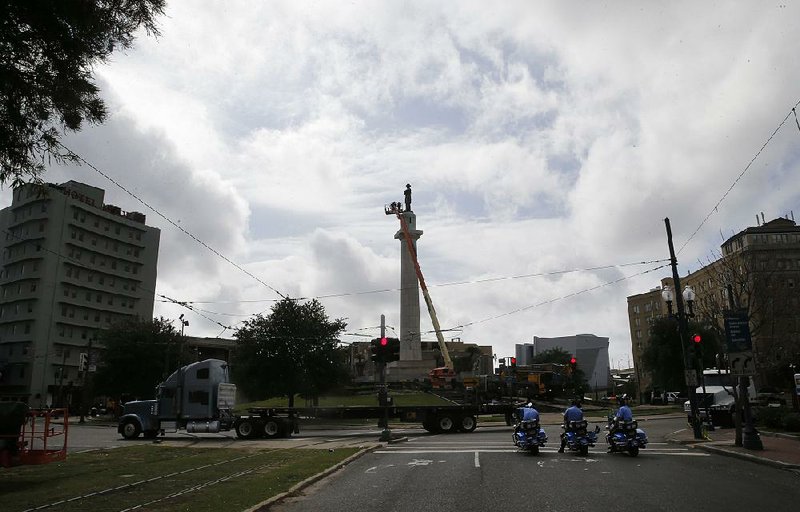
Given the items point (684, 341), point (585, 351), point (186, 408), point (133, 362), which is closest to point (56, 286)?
point (133, 362)

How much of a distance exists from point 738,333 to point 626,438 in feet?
15.5

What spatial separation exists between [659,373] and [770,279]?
27.6 m

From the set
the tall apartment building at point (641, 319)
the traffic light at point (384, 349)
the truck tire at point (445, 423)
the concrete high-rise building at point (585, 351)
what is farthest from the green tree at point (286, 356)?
the concrete high-rise building at point (585, 351)

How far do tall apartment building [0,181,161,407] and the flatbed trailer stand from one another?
46.0 m

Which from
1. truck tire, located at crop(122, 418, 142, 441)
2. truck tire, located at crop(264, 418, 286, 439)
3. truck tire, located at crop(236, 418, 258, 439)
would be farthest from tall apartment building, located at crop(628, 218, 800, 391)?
truck tire, located at crop(122, 418, 142, 441)

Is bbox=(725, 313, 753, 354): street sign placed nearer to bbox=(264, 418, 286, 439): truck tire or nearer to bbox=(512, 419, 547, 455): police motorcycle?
bbox=(512, 419, 547, 455): police motorcycle

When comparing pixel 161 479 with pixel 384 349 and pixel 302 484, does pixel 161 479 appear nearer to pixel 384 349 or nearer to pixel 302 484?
pixel 302 484

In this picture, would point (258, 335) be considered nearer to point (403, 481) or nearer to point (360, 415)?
point (360, 415)

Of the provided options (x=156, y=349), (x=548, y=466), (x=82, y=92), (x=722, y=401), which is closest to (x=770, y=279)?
(x=722, y=401)

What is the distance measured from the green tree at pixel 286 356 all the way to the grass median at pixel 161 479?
26.8 m

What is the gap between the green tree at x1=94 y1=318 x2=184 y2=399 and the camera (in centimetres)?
5497

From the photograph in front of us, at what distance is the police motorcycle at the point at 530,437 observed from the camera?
1761 cm

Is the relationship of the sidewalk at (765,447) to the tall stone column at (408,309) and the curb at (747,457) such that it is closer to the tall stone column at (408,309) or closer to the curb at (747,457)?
the curb at (747,457)

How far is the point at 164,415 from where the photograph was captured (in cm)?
2891
